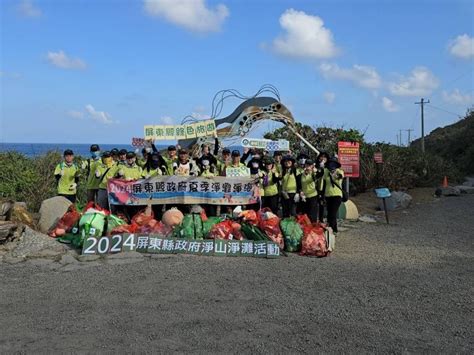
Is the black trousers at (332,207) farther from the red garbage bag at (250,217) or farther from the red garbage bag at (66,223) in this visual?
the red garbage bag at (66,223)

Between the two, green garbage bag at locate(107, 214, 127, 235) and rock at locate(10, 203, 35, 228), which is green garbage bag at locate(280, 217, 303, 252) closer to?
green garbage bag at locate(107, 214, 127, 235)

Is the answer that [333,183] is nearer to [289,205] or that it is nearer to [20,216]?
[289,205]

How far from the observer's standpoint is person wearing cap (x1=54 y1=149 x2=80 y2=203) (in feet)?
34.4

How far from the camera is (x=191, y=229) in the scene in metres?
8.72

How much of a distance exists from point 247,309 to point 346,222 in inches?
281

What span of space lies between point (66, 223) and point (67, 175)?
149 centimetres

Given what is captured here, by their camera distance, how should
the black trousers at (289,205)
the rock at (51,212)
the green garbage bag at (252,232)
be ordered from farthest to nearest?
the black trousers at (289,205)
the rock at (51,212)
the green garbage bag at (252,232)

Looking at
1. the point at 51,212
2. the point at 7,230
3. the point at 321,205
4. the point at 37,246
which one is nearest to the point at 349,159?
the point at 321,205

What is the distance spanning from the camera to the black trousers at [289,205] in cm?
1034

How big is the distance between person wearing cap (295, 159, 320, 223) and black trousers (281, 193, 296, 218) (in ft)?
0.79

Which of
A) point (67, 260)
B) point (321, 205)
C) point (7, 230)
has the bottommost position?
point (67, 260)

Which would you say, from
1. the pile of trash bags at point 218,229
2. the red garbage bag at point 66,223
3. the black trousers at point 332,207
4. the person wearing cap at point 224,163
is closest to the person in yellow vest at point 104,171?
the red garbage bag at point 66,223

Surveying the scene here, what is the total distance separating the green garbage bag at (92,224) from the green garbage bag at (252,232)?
102 inches

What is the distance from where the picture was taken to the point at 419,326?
505cm
